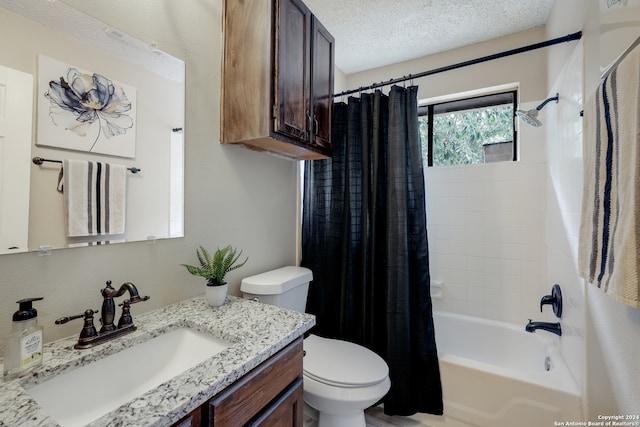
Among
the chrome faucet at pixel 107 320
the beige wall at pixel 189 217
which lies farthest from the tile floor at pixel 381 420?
the chrome faucet at pixel 107 320

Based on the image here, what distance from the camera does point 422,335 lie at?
66.1 inches

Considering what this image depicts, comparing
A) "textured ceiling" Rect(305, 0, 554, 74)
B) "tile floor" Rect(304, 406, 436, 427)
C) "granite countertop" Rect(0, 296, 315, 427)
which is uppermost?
"textured ceiling" Rect(305, 0, 554, 74)

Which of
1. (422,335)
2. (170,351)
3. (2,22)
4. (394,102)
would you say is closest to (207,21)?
(2,22)

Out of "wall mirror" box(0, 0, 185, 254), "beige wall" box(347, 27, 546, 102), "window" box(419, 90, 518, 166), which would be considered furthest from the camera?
"window" box(419, 90, 518, 166)

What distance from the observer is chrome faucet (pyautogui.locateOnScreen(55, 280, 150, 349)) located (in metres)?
0.81

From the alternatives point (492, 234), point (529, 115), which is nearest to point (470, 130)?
point (529, 115)

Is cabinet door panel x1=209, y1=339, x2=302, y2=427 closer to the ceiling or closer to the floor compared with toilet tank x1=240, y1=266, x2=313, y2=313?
closer to the floor

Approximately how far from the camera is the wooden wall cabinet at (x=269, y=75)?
1229mm

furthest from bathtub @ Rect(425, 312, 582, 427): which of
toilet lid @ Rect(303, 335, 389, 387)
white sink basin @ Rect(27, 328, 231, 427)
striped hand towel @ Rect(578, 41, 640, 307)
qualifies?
white sink basin @ Rect(27, 328, 231, 427)

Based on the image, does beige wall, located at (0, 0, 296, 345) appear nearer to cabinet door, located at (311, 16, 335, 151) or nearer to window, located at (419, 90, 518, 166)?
cabinet door, located at (311, 16, 335, 151)

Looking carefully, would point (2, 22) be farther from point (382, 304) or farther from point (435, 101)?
point (435, 101)

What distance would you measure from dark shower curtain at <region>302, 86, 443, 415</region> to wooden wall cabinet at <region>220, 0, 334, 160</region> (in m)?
0.48

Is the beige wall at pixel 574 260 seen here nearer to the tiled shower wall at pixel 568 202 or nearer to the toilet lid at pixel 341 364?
the tiled shower wall at pixel 568 202

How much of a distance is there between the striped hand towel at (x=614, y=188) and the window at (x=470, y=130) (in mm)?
1328
